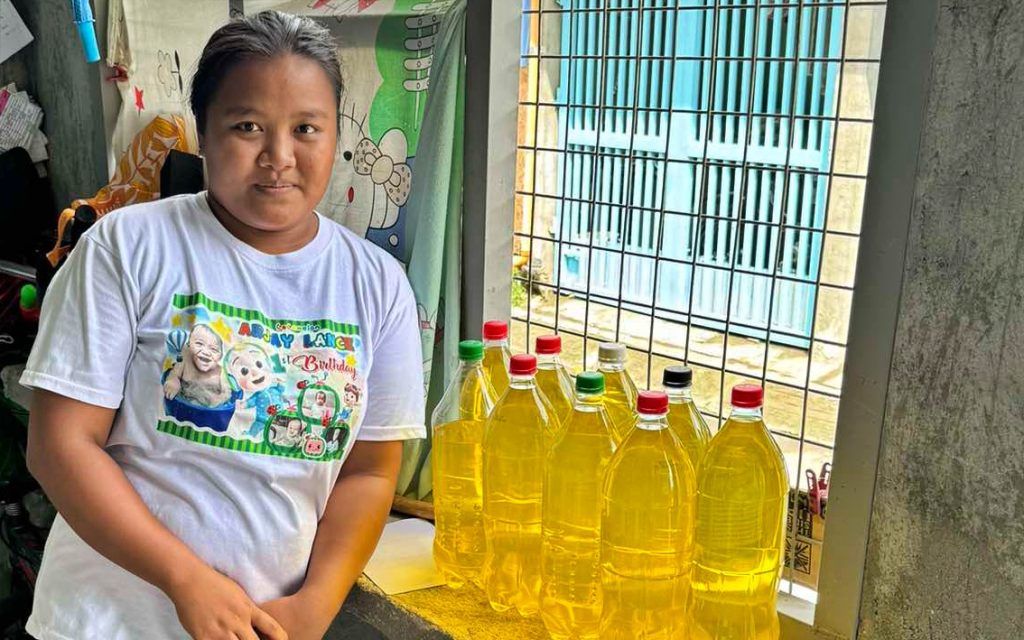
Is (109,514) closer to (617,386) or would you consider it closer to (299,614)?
(299,614)

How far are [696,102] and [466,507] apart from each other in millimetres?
845

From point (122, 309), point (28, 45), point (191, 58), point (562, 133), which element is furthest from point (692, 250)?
point (28, 45)

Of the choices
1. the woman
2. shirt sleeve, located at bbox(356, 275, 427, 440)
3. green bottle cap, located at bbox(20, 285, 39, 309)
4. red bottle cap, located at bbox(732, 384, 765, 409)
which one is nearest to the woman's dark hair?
the woman

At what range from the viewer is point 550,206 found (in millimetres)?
1919

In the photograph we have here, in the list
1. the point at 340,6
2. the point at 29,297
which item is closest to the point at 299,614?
the point at 340,6

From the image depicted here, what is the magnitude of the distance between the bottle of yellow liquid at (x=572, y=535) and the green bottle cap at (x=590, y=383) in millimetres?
95

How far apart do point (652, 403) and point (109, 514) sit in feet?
2.46

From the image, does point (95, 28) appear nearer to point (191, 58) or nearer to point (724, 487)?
point (191, 58)

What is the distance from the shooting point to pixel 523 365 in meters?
1.50

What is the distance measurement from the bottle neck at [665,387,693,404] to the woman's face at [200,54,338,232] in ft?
1.99

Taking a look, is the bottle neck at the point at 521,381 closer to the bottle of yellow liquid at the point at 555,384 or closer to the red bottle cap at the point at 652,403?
the bottle of yellow liquid at the point at 555,384

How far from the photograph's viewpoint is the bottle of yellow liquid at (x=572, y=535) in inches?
58.4

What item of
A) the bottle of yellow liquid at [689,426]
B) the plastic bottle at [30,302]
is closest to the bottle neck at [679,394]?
the bottle of yellow liquid at [689,426]

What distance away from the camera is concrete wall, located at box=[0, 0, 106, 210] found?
9.33 feet
